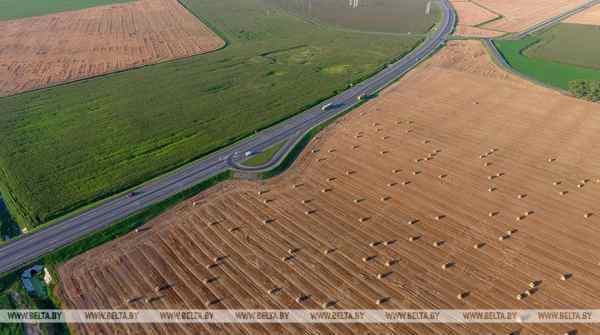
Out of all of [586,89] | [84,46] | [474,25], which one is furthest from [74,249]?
[474,25]

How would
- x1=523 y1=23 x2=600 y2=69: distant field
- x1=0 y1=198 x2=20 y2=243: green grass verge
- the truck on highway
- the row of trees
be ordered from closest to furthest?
x1=0 y1=198 x2=20 y2=243: green grass verge < the row of trees < the truck on highway < x1=523 y1=23 x2=600 y2=69: distant field

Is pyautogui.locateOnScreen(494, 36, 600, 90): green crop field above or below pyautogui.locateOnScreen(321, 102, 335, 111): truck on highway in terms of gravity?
above

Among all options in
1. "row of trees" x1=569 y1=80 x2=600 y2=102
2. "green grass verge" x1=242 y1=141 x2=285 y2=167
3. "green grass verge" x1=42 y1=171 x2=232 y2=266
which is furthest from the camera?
"row of trees" x1=569 y1=80 x2=600 y2=102

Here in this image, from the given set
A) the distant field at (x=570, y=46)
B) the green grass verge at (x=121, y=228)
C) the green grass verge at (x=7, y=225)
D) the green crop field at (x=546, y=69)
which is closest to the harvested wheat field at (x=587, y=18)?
the distant field at (x=570, y=46)

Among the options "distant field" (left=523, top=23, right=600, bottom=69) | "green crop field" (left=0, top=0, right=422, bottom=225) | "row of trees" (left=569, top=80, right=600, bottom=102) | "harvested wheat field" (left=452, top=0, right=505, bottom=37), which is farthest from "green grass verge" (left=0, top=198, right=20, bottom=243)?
"harvested wheat field" (left=452, top=0, right=505, bottom=37)

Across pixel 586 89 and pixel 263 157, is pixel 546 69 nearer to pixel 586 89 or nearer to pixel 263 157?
pixel 586 89

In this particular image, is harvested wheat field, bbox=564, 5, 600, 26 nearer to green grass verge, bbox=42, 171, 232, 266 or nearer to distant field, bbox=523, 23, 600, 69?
distant field, bbox=523, 23, 600, 69
